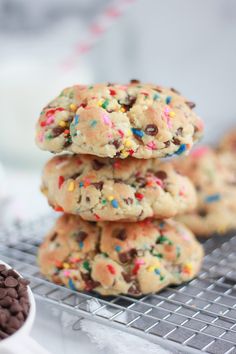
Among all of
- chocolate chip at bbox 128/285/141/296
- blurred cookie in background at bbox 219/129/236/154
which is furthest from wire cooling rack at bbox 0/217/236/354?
blurred cookie in background at bbox 219/129/236/154

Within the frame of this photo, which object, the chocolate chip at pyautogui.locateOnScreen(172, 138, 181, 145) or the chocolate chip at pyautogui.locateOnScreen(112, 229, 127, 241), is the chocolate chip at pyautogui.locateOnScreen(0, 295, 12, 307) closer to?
the chocolate chip at pyautogui.locateOnScreen(112, 229, 127, 241)

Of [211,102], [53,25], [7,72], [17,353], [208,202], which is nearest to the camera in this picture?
[17,353]

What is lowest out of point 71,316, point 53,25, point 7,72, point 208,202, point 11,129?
point 71,316

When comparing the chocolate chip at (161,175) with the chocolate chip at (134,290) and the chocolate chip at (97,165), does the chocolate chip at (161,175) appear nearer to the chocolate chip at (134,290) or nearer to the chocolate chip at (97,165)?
the chocolate chip at (97,165)

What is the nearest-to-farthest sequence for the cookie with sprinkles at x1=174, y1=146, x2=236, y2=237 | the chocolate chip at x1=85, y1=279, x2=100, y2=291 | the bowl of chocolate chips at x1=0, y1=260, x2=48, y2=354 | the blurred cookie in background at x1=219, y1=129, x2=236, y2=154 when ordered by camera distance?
the bowl of chocolate chips at x1=0, y1=260, x2=48, y2=354 < the chocolate chip at x1=85, y1=279, x2=100, y2=291 < the cookie with sprinkles at x1=174, y1=146, x2=236, y2=237 < the blurred cookie in background at x1=219, y1=129, x2=236, y2=154

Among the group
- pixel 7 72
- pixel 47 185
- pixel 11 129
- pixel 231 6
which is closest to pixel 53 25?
pixel 7 72

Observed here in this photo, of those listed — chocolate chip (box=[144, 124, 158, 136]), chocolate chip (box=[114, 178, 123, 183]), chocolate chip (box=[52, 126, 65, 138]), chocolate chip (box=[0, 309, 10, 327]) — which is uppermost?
chocolate chip (box=[144, 124, 158, 136])

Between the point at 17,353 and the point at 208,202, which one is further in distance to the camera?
the point at 208,202

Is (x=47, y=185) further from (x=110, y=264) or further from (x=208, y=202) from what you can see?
(x=208, y=202)

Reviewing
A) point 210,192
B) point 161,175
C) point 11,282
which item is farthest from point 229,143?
point 11,282
